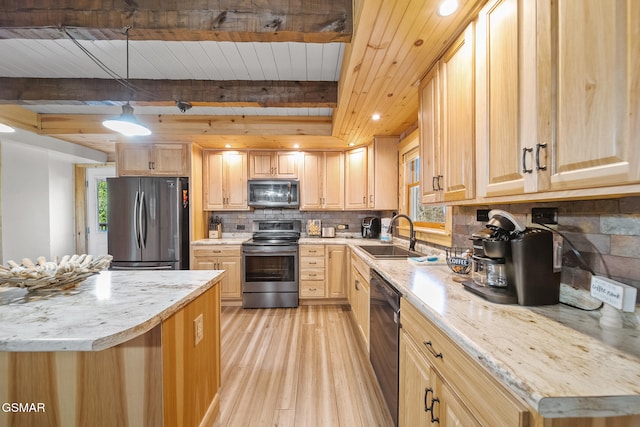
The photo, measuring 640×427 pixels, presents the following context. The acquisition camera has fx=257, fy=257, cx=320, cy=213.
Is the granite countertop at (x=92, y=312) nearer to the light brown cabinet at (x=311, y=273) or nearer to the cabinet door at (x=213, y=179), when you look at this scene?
the light brown cabinet at (x=311, y=273)

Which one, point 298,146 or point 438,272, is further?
point 298,146

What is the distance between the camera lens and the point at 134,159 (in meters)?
3.45

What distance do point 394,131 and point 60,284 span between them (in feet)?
10.5

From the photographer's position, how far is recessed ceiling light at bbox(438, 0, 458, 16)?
1153mm

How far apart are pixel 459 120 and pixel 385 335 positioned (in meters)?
1.36

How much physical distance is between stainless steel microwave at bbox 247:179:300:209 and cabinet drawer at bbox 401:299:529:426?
2.76 meters

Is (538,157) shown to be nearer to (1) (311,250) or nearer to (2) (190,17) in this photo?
(2) (190,17)

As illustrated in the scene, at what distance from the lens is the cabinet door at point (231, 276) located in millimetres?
3441

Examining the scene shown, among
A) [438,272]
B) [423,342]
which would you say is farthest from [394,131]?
[423,342]

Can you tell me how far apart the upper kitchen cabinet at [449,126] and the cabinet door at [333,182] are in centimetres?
199

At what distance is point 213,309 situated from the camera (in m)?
1.63

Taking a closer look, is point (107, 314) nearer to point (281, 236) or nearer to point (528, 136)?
point (528, 136)

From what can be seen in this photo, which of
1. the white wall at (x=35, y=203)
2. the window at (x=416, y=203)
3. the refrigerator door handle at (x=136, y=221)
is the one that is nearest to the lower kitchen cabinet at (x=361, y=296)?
the window at (x=416, y=203)

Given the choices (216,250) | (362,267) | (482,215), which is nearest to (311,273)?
(362,267)
